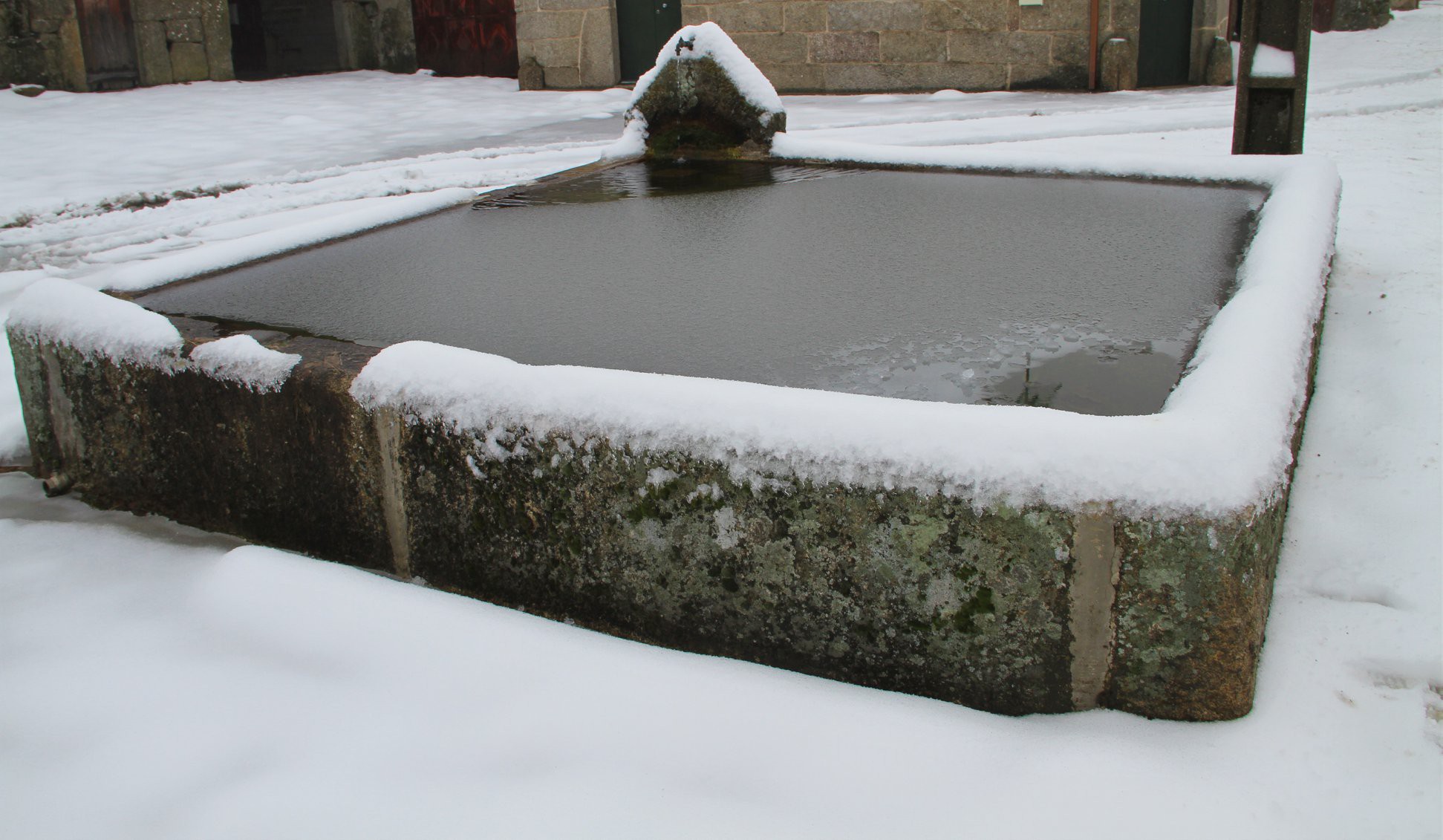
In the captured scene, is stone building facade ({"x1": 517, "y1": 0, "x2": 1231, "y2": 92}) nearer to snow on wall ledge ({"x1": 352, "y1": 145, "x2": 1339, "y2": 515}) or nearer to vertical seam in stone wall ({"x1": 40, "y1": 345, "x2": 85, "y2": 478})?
snow on wall ledge ({"x1": 352, "y1": 145, "x2": 1339, "y2": 515})

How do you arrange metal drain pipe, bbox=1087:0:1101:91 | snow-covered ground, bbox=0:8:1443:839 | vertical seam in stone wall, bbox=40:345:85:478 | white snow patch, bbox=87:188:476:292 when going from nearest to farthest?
snow-covered ground, bbox=0:8:1443:839, vertical seam in stone wall, bbox=40:345:85:478, white snow patch, bbox=87:188:476:292, metal drain pipe, bbox=1087:0:1101:91

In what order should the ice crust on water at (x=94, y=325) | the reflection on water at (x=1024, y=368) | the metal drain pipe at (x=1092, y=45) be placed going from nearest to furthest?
the reflection on water at (x=1024, y=368) → the ice crust on water at (x=94, y=325) → the metal drain pipe at (x=1092, y=45)

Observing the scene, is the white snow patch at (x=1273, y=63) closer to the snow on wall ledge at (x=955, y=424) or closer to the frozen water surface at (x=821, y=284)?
the frozen water surface at (x=821, y=284)

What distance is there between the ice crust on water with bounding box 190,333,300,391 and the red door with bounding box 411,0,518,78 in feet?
29.7

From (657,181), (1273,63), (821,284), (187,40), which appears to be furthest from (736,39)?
(821,284)

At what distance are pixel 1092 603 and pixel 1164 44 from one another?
7.89 m

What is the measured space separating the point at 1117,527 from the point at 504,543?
33.0 inches

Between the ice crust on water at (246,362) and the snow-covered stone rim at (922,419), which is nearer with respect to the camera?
the snow-covered stone rim at (922,419)

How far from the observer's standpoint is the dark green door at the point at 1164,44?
7.87m

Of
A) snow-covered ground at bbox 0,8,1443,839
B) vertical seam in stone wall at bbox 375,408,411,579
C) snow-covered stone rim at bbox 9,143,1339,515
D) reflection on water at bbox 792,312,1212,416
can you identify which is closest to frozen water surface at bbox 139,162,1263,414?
reflection on water at bbox 792,312,1212,416

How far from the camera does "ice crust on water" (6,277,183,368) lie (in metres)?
1.85

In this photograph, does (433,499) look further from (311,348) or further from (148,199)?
(148,199)

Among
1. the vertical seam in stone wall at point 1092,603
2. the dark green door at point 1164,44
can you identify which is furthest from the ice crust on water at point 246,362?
the dark green door at point 1164,44

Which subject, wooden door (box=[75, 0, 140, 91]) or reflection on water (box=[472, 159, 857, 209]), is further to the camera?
wooden door (box=[75, 0, 140, 91])
